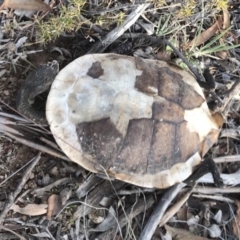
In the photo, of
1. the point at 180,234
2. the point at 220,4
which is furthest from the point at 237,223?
the point at 220,4

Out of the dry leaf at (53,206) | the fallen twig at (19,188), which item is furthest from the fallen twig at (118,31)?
the dry leaf at (53,206)

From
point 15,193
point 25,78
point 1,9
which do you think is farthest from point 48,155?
point 1,9

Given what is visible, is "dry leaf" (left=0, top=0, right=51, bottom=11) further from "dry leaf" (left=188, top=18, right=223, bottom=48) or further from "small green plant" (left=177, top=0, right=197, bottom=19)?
"dry leaf" (left=188, top=18, right=223, bottom=48)

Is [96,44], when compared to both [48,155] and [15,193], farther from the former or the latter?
[15,193]

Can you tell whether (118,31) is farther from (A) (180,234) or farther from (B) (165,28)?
(A) (180,234)

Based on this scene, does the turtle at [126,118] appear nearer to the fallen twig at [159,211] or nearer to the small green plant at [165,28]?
the fallen twig at [159,211]
